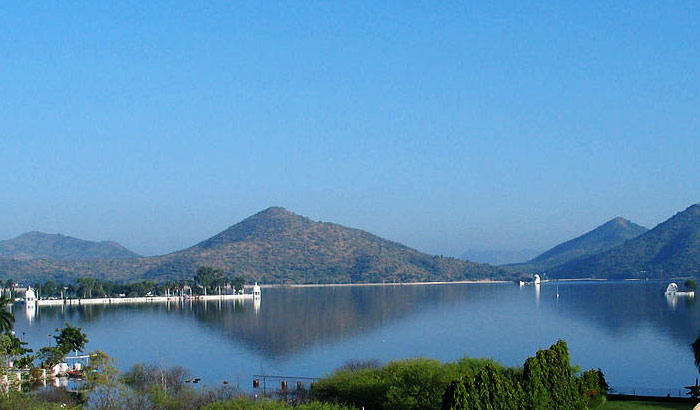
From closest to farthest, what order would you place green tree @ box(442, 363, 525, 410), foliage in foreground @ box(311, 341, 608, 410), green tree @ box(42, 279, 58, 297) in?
1. green tree @ box(442, 363, 525, 410)
2. foliage in foreground @ box(311, 341, 608, 410)
3. green tree @ box(42, 279, 58, 297)

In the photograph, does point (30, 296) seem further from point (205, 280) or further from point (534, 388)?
point (534, 388)

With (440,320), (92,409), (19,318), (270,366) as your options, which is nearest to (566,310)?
(440,320)

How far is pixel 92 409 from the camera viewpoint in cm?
3014

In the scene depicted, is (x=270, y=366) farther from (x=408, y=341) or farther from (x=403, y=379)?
(x=403, y=379)

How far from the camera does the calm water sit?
178ft

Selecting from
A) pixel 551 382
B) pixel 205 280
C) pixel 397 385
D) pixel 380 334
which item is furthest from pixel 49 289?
pixel 551 382

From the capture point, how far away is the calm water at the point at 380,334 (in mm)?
54312

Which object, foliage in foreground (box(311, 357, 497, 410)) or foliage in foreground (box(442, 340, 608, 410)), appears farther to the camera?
foliage in foreground (box(311, 357, 497, 410))

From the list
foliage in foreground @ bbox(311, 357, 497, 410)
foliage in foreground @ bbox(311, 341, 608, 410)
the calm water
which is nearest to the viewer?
foliage in foreground @ bbox(311, 341, 608, 410)

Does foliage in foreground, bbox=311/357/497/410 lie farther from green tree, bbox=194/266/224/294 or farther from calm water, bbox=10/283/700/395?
green tree, bbox=194/266/224/294

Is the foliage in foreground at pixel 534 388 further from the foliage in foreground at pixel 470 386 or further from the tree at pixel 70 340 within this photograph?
the tree at pixel 70 340

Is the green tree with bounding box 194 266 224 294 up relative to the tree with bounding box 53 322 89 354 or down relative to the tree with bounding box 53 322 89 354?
up

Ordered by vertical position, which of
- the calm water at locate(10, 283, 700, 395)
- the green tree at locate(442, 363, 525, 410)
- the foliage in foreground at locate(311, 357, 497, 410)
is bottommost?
the calm water at locate(10, 283, 700, 395)

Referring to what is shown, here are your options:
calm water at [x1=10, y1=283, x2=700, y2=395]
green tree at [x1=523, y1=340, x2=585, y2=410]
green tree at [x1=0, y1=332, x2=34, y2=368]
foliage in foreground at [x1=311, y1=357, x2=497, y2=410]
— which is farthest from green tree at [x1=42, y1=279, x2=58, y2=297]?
green tree at [x1=523, y1=340, x2=585, y2=410]
